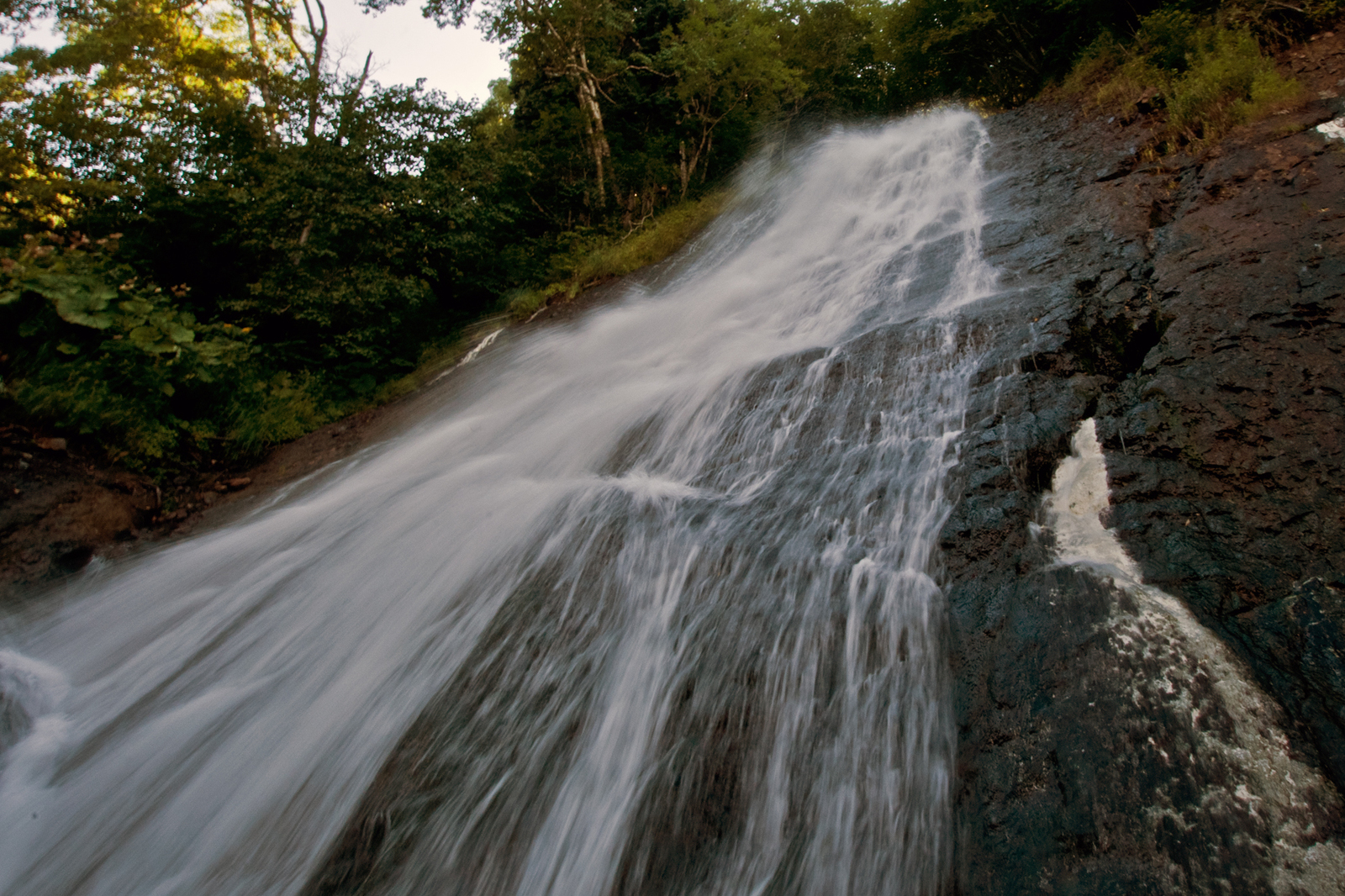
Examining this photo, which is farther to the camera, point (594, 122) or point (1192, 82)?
point (594, 122)

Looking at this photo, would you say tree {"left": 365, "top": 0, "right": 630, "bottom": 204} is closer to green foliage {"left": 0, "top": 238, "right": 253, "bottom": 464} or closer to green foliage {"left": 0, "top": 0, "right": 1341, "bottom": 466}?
green foliage {"left": 0, "top": 0, "right": 1341, "bottom": 466}

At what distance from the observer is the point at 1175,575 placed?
2.75 metres

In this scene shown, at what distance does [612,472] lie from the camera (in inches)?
197

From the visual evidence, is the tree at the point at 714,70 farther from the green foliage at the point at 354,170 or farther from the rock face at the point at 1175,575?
the rock face at the point at 1175,575

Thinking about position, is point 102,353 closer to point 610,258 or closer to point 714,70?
point 610,258

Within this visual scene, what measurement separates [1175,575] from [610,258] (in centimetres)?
948

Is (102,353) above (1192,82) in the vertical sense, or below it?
above

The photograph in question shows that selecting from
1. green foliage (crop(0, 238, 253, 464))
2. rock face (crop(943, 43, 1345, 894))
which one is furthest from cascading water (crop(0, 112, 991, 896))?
green foliage (crop(0, 238, 253, 464))

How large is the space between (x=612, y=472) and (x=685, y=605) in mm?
1776

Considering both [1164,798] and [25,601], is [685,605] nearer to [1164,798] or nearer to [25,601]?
[1164,798]

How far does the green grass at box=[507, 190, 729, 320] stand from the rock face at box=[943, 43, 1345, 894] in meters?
7.10

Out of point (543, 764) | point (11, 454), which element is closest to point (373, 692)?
point (543, 764)

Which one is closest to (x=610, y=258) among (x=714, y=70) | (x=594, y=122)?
(x=594, y=122)

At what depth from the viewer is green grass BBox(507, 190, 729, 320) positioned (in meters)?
10.2
